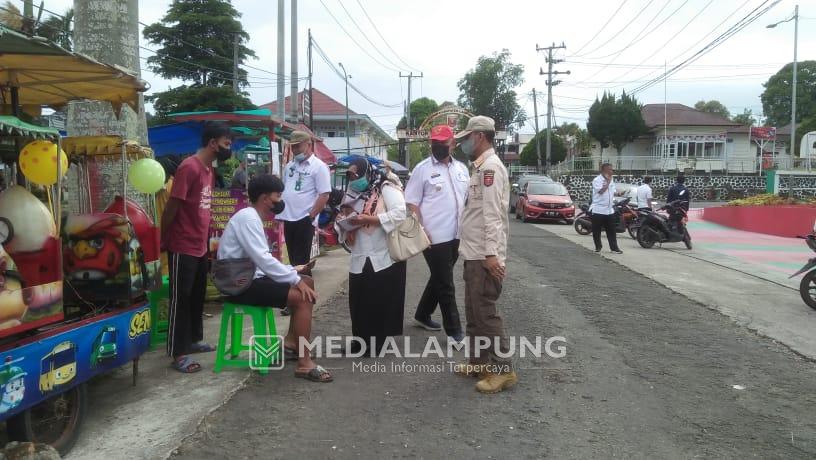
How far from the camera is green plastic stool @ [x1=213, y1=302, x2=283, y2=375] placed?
14.2 ft

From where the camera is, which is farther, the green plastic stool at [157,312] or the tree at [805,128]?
the tree at [805,128]

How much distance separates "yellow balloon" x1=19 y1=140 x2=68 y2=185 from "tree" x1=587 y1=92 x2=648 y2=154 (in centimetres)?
4267

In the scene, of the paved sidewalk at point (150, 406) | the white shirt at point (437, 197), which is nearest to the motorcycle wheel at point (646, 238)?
the white shirt at point (437, 197)

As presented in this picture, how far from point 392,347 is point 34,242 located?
2.88 meters

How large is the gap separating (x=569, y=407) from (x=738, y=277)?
6.97 metres

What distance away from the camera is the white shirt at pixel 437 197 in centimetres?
516

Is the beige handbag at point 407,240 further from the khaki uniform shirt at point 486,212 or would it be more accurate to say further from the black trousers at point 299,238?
the black trousers at point 299,238

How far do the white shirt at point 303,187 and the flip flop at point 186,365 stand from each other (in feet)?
6.26

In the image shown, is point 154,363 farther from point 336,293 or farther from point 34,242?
point 336,293

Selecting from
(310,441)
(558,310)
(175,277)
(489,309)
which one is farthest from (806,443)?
(175,277)

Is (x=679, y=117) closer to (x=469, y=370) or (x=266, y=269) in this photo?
(x=469, y=370)

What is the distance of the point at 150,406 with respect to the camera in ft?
12.6

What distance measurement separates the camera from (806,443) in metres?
3.43

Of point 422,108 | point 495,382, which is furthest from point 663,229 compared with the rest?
point 422,108
